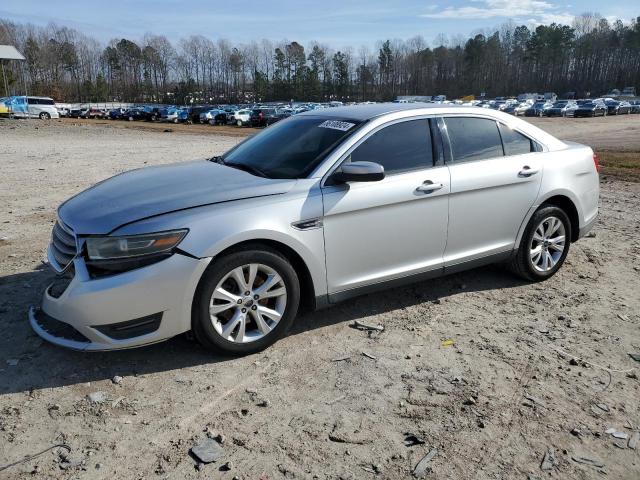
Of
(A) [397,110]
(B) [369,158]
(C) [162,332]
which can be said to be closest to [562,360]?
(B) [369,158]

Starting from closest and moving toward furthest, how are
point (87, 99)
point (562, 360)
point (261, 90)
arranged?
point (562, 360)
point (87, 99)
point (261, 90)

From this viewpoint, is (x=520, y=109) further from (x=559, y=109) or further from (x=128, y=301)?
(x=128, y=301)

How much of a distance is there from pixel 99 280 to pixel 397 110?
2675 millimetres

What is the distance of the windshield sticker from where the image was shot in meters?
4.38

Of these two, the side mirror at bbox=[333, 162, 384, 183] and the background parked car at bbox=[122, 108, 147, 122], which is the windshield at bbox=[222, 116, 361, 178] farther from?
the background parked car at bbox=[122, 108, 147, 122]

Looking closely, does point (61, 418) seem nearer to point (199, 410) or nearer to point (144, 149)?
point (199, 410)

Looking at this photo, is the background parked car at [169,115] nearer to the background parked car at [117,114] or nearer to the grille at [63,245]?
the background parked car at [117,114]

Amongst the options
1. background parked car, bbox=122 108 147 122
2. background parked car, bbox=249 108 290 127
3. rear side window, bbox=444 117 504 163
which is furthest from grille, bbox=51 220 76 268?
background parked car, bbox=122 108 147 122

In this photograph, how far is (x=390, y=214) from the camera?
4230mm

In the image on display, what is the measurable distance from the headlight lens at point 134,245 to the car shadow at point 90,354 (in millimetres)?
785

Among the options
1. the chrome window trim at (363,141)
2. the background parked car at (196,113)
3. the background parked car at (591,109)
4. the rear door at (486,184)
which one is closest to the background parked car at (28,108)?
the background parked car at (196,113)

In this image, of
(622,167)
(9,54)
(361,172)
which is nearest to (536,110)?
(622,167)

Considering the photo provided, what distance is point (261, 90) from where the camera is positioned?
407ft

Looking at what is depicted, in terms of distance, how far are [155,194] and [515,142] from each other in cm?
325
